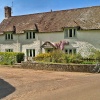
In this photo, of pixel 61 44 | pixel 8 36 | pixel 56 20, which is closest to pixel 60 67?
pixel 61 44

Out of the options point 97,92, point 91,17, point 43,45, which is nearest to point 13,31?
point 43,45

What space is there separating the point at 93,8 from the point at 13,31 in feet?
45.3

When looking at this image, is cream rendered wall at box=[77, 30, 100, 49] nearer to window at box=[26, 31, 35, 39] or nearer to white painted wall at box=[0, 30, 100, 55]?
white painted wall at box=[0, 30, 100, 55]

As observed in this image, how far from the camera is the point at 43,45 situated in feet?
132

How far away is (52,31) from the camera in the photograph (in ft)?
129

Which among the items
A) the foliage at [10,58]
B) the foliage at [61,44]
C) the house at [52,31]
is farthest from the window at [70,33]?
the foliage at [10,58]

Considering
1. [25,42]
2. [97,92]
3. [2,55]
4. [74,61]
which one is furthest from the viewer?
[25,42]

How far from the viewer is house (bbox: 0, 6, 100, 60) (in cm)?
3691

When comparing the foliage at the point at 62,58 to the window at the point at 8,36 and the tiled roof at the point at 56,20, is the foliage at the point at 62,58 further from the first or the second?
the window at the point at 8,36

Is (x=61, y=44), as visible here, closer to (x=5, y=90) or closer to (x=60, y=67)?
(x=60, y=67)

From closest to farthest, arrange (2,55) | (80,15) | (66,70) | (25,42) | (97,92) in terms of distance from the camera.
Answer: (97,92)
(66,70)
(2,55)
(80,15)
(25,42)

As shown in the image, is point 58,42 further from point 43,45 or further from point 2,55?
point 2,55

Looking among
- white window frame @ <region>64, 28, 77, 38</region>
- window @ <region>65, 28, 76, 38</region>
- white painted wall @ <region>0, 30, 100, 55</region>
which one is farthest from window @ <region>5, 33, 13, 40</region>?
window @ <region>65, 28, 76, 38</region>

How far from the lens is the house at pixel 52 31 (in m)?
36.9
